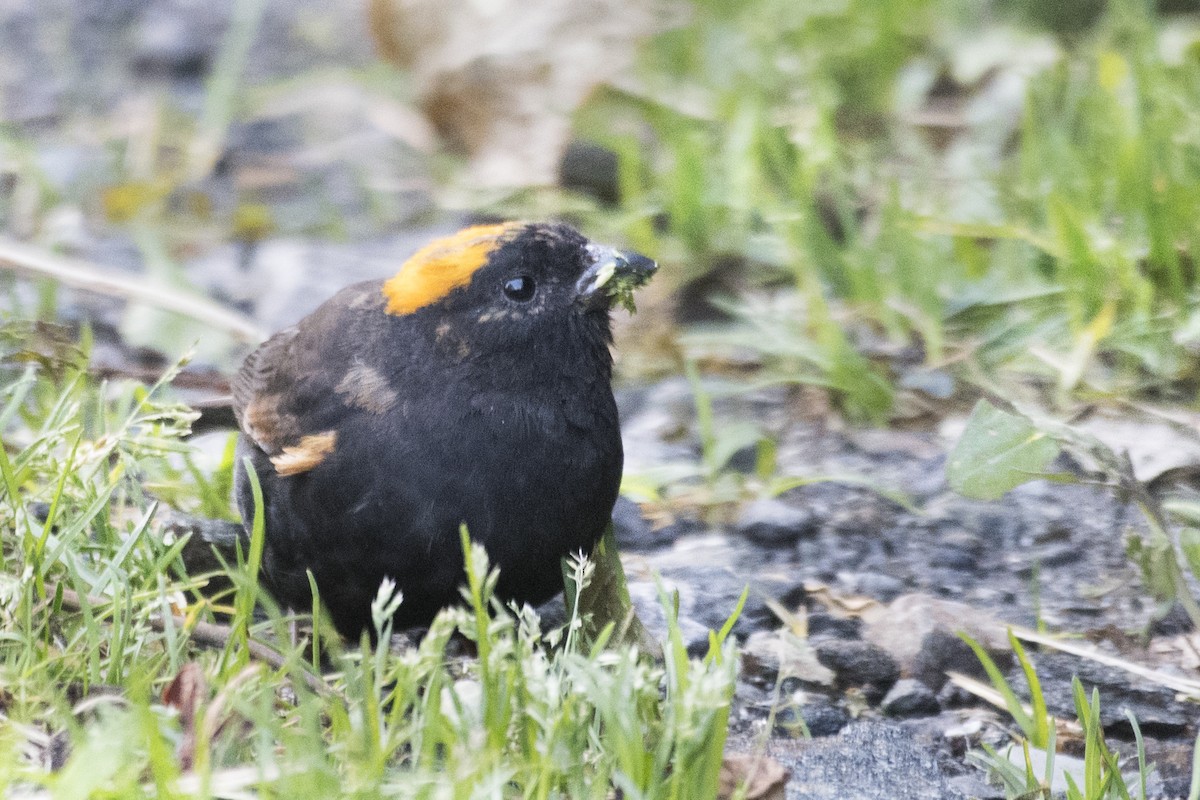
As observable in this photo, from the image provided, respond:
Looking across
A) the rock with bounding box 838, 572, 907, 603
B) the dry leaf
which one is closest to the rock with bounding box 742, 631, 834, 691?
the rock with bounding box 838, 572, 907, 603

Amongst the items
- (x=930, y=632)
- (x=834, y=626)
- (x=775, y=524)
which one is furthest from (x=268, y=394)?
(x=930, y=632)

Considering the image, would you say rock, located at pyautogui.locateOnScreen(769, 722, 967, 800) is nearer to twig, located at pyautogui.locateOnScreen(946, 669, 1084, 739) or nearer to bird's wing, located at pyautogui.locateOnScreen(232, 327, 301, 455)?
twig, located at pyautogui.locateOnScreen(946, 669, 1084, 739)

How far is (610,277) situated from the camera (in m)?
3.48

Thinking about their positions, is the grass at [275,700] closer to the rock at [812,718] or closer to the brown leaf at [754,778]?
the brown leaf at [754,778]

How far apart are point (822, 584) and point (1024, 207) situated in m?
1.93

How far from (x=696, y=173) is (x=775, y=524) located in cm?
175

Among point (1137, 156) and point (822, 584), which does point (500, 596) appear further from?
point (1137, 156)

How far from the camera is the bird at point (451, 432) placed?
10.5 feet

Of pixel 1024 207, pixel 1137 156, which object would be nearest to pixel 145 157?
pixel 1024 207

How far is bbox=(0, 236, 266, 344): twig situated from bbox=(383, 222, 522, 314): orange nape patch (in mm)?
1814

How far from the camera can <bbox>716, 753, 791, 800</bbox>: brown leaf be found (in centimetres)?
267

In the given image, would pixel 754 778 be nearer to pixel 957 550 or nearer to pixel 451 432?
pixel 451 432

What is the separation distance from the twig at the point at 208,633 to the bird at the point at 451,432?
300 mm

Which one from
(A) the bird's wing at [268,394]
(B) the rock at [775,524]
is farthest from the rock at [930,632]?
(A) the bird's wing at [268,394]
